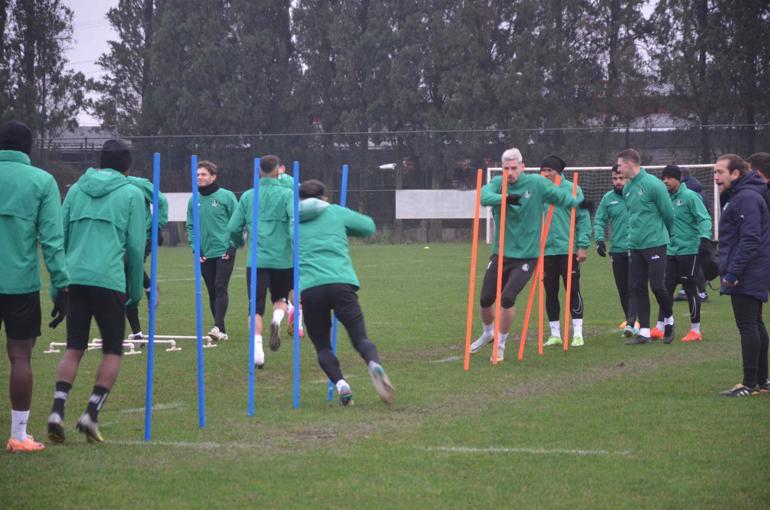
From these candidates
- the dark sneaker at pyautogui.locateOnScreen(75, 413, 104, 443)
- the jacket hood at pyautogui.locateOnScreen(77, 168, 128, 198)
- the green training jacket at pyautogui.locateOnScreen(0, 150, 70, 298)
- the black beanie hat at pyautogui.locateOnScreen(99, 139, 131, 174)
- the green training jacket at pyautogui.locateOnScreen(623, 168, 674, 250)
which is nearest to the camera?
the green training jacket at pyautogui.locateOnScreen(0, 150, 70, 298)

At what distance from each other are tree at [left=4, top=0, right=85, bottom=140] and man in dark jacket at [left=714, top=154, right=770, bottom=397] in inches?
1559

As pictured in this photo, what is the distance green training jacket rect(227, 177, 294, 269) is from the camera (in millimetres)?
11328

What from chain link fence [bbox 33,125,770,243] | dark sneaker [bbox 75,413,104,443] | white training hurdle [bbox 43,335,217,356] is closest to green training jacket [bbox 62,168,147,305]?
dark sneaker [bbox 75,413,104,443]

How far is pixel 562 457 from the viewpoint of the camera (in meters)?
6.83

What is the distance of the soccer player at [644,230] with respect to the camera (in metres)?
12.7

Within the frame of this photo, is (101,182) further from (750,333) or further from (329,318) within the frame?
(750,333)

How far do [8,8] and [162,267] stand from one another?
2182 centimetres

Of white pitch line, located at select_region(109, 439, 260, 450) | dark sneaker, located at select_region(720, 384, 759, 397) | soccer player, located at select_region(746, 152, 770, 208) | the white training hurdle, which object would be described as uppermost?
soccer player, located at select_region(746, 152, 770, 208)

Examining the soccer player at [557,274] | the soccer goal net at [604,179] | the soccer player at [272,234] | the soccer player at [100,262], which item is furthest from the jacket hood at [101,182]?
the soccer goal net at [604,179]

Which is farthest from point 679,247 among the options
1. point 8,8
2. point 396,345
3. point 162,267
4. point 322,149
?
point 8,8

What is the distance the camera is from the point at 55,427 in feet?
23.9

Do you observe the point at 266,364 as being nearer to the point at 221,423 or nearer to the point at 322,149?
the point at 221,423

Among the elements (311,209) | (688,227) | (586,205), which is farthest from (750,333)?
(688,227)

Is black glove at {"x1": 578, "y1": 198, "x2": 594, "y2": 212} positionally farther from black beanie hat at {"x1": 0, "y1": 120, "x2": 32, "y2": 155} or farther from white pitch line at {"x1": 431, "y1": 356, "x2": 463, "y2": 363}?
black beanie hat at {"x1": 0, "y1": 120, "x2": 32, "y2": 155}
